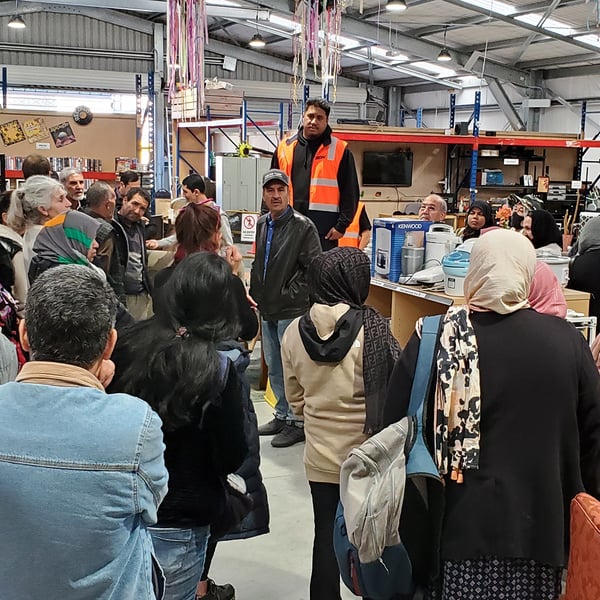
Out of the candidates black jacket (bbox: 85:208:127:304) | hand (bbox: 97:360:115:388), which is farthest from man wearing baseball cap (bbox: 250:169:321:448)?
hand (bbox: 97:360:115:388)

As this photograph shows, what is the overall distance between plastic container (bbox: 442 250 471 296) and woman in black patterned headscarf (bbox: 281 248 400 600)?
1076 mm

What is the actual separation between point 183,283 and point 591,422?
1117 millimetres

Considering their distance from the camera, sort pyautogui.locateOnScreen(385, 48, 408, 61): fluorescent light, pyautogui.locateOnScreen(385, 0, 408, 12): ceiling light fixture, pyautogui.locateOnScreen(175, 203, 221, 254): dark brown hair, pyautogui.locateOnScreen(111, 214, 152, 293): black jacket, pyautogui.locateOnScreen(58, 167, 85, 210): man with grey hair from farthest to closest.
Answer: pyautogui.locateOnScreen(385, 48, 408, 61): fluorescent light → pyautogui.locateOnScreen(385, 0, 408, 12): ceiling light fixture → pyautogui.locateOnScreen(58, 167, 85, 210): man with grey hair → pyautogui.locateOnScreen(111, 214, 152, 293): black jacket → pyautogui.locateOnScreen(175, 203, 221, 254): dark brown hair

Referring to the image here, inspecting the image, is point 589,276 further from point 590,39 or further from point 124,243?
point 590,39

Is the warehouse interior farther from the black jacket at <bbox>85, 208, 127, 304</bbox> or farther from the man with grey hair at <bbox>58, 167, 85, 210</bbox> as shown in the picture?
the black jacket at <bbox>85, 208, 127, 304</bbox>

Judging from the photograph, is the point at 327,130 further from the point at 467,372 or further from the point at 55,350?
the point at 55,350

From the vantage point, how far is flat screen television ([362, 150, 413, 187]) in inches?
396

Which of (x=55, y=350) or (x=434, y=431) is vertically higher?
(x=55, y=350)

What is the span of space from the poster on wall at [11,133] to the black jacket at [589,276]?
27.9 feet

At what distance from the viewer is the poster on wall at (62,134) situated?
407 inches

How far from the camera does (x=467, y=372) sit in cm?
185

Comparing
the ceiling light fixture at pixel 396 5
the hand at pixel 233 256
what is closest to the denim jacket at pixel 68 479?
the hand at pixel 233 256

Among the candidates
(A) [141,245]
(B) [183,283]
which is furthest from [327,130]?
(B) [183,283]

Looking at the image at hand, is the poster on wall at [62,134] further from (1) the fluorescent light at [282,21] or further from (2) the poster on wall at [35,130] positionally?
(1) the fluorescent light at [282,21]
